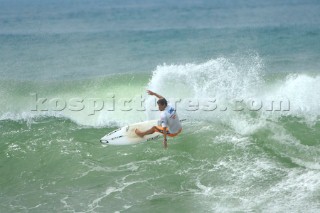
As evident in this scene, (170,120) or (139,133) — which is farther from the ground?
(170,120)

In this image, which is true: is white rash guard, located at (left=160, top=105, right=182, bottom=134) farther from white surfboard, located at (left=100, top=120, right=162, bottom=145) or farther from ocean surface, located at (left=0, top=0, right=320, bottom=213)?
white surfboard, located at (left=100, top=120, right=162, bottom=145)

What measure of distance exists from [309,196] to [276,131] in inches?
155

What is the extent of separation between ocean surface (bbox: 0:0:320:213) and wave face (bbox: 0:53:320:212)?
0.13 ft

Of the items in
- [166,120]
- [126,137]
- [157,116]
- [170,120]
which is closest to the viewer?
[166,120]

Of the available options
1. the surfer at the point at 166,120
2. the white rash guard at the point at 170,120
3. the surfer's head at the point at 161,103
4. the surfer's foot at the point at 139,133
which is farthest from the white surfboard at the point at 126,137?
the surfer's head at the point at 161,103

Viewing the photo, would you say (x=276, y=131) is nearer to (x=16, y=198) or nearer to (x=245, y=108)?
(x=245, y=108)

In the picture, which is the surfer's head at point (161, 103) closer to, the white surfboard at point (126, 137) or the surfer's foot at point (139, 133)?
the surfer's foot at point (139, 133)

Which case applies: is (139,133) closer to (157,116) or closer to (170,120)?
(170,120)

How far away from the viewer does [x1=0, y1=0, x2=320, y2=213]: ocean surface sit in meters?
9.88

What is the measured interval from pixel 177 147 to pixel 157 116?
10.1ft

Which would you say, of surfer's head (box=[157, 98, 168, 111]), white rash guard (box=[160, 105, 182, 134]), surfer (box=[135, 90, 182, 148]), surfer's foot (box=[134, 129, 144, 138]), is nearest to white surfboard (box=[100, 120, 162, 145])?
surfer's foot (box=[134, 129, 144, 138])

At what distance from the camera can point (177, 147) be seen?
486 inches

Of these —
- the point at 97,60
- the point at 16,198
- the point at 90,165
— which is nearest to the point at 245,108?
the point at 90,165

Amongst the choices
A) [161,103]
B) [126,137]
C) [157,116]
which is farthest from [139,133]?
[157,116]
